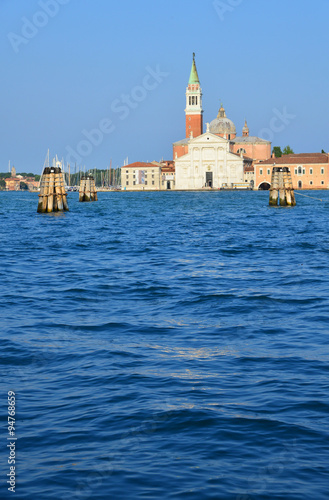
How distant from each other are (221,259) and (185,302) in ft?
22.0

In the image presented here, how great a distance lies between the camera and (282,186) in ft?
161

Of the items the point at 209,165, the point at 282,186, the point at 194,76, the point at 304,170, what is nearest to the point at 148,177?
the point at 209,165

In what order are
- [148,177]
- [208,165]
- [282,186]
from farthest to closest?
1. [148,177]
2. [208,165]
3. [282,186]

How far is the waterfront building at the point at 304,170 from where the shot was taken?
116438 mm

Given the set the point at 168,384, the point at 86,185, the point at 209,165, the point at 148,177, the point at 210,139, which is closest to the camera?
the point at 168,384

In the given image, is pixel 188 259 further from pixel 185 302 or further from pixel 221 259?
pixel 185 302

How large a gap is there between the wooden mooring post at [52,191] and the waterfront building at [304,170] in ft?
249

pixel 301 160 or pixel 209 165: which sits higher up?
pixel 301 160

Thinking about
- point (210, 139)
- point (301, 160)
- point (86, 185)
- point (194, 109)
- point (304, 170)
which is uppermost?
point (194, 109)

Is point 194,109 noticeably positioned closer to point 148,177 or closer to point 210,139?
point 210,139

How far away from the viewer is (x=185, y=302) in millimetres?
11484

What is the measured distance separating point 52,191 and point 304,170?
8136cm

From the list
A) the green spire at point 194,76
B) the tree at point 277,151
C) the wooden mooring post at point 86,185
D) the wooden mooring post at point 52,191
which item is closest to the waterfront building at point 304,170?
the green spire at point 194,76

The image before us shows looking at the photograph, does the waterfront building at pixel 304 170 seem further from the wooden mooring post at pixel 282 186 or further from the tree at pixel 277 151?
the wooden mooring post at pixel 282 186
